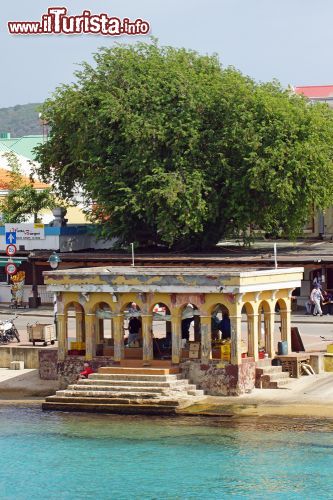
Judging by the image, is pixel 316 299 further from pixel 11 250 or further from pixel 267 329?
pixel 267 329

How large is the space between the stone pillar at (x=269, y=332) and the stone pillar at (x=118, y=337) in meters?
4.45

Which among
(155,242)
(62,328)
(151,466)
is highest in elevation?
(155,242)

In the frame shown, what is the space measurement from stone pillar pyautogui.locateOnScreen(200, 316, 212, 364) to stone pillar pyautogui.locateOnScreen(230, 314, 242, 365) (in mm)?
Result: 723

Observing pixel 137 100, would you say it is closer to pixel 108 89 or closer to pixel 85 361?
pixel 108 89

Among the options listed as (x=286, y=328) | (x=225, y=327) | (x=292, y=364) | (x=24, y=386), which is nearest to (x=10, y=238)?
(x=24, y=386)

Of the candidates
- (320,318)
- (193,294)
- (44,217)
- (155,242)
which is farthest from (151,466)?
(44,217)

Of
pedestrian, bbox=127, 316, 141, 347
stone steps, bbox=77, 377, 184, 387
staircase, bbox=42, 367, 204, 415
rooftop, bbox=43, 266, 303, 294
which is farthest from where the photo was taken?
pedestrian, bbox=127, 316, 141, 347

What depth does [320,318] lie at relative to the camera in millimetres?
62969

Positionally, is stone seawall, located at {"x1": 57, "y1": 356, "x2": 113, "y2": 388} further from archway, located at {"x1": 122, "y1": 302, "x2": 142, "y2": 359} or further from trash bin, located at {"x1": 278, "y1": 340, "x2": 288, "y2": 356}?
trash bin, located at {"x1": 278, "y1": 340, "x2": 288, "y2": 356}

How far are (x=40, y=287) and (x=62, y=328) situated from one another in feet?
77.3

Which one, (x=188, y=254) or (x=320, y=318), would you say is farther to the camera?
(x=188, y=254)

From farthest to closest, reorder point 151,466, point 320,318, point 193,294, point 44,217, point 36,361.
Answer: point 44,217
point 320,318
point 36,361
point 193,294
point 151,466

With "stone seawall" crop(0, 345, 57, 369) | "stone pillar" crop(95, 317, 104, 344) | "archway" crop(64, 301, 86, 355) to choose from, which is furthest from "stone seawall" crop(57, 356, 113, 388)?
"stone seawall" crop(0, 345, 57, 369)

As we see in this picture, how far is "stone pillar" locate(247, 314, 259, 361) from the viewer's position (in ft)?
156
